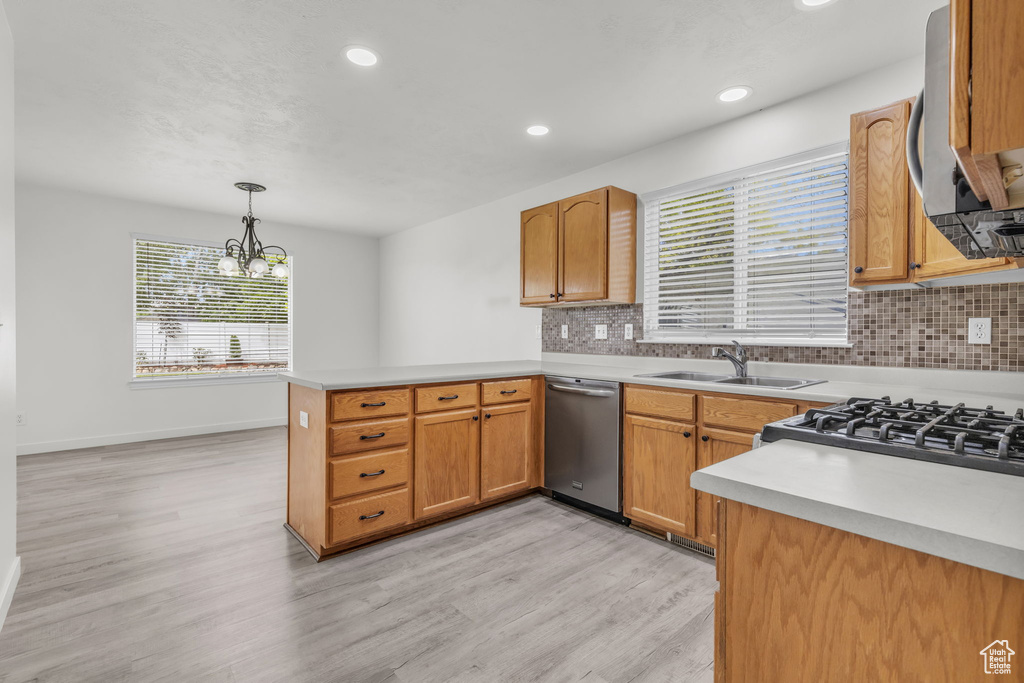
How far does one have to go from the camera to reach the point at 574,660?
1721 mm

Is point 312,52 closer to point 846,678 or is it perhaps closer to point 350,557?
point 350,557

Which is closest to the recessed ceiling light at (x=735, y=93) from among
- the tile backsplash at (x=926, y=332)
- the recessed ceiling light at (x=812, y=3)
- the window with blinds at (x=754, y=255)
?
the window with blinds at (x=754, y=255)

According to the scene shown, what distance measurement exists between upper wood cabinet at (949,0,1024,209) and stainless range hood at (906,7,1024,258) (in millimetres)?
123

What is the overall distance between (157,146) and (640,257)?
365 centimetres

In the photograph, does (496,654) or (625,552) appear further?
(625,552)

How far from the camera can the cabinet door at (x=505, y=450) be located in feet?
10.1

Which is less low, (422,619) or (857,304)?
(857,304)

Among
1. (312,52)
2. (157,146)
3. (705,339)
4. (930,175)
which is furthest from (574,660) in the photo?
(157,146)

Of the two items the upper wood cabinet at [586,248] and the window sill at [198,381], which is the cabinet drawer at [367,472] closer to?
the upper wood cabinet at [586,248]

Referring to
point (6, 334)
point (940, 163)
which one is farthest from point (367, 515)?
point (940, 163)

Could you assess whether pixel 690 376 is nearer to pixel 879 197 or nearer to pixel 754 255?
→ pixel 754 255

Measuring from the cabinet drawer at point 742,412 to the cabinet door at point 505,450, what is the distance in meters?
1.24

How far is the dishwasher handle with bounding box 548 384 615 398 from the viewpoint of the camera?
9.61ft

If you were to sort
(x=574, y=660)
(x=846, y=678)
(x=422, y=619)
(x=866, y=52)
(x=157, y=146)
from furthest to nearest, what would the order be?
1. (x=157, y=146)
2. (x=866, y=52)
3. (x=422, y=619)
4. (x=574, y=660)
5. (x=846, y=678)
